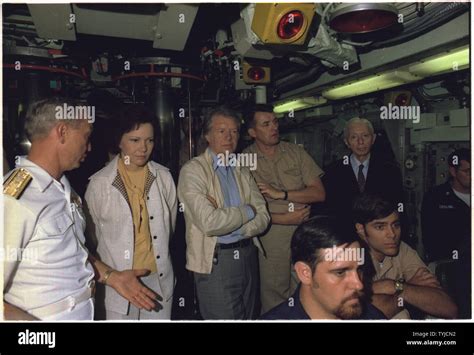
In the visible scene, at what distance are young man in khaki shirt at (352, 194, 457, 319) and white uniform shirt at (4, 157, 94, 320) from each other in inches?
57.5

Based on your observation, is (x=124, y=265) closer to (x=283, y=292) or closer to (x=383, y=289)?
(x=283, y=292)

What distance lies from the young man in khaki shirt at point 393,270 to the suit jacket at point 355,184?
2.85ft

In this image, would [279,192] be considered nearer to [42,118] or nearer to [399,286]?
[399,286]

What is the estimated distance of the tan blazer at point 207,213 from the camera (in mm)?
2141

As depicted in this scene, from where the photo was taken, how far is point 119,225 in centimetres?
209

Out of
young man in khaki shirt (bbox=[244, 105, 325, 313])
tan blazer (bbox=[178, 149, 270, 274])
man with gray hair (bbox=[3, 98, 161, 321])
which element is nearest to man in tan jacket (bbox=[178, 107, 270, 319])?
tan blazer (bbox=[178, 149, 270, 274])

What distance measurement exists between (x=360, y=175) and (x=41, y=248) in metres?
2.46

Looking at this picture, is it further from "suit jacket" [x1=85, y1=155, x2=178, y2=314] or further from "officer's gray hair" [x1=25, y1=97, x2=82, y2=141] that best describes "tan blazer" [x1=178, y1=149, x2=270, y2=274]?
"officer's gray hair" [x1=25, y1=97, x2=82, y2=141]

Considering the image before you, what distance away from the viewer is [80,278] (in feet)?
5.51

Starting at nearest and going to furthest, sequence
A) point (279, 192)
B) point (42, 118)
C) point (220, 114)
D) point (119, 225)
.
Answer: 1. point (42, 118)
2. point (119, 225)
3. point (220, 114)
4. point (279, 192)

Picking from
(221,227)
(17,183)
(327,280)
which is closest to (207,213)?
(221,227)

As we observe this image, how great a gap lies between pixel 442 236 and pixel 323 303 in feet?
7.79

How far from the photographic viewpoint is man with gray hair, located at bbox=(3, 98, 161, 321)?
147cm
